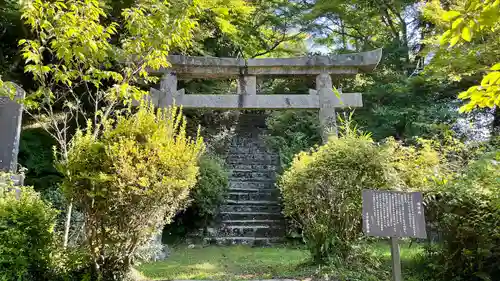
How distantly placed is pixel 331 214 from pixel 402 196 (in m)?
1.37

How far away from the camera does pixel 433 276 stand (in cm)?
495

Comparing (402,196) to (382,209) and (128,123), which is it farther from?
(128,123)

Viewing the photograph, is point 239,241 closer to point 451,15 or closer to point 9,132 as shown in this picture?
point 9,132

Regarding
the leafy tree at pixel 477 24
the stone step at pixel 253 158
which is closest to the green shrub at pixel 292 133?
the stone step at pixel 253 158

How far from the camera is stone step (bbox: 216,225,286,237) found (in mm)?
9171

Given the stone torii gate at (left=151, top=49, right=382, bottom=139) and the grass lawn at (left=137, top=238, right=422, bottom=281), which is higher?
the stone torii gate at (left=151, top=49, right=382, bottom=139)

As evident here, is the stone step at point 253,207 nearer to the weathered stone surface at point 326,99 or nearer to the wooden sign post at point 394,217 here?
the weathered stone surface at point 326,99

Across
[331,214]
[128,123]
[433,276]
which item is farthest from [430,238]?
[128,123]

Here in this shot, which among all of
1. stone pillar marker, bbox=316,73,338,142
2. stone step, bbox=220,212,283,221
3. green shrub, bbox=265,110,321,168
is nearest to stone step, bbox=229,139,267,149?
green shrub, bbox=265,110,321,168

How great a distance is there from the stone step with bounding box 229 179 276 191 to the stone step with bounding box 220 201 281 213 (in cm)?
73

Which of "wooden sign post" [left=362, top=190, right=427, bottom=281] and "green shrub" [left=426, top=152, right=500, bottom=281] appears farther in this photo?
"green shrub" [left=426, top=152, right=500, bottom=281]

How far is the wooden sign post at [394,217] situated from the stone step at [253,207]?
20.3 ft

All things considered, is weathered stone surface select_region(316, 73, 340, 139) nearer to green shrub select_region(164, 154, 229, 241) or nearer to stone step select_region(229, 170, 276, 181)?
green shrub select_region(164, 154, 229, 241)

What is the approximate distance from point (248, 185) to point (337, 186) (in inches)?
240
